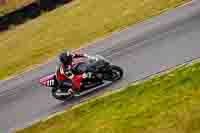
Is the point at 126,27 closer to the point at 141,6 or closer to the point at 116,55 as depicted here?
the point at 141,6

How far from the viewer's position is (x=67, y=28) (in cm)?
3017

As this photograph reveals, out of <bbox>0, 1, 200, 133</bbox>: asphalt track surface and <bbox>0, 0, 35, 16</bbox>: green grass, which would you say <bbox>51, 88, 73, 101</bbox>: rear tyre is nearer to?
<bbox>0, 1, 200, 133</bbox>: asphalt track surface

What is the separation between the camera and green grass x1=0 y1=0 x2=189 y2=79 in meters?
27.0

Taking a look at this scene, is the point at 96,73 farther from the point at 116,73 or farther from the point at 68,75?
the point at 68,75

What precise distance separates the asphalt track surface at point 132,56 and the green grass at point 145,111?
1266 millimetres

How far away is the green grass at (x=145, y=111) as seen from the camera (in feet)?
47.1

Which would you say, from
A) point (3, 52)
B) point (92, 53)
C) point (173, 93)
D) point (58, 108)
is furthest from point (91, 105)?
point (3, 52)

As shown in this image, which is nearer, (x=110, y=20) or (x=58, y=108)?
(x=58, y=108)

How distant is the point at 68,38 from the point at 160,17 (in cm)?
580

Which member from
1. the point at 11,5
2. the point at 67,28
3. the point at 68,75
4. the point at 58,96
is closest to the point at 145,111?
the point at 68,75

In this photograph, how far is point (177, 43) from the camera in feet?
68.7

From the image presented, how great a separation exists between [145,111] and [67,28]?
1545cm

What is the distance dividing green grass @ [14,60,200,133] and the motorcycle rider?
52.9 inches

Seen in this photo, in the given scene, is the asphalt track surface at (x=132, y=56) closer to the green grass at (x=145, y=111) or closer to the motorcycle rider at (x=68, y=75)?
the motorcycle rider at (x=68, y=75)
